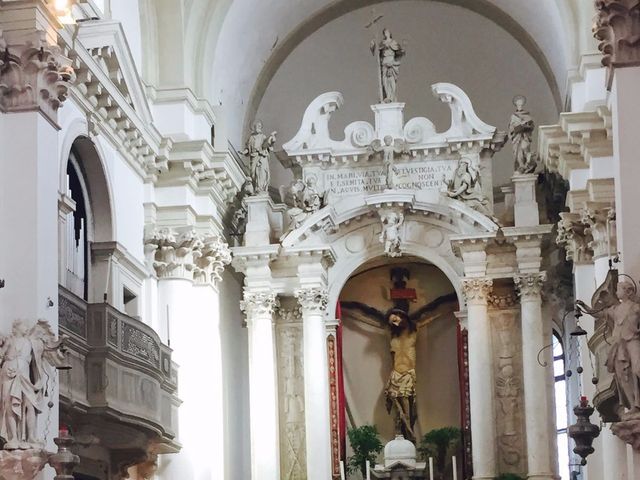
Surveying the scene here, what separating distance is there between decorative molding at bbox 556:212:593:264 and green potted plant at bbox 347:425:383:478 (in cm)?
559

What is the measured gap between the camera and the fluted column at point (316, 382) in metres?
26.9

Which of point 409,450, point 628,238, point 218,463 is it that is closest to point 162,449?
point 218,463

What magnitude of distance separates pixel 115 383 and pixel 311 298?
7.77 metres

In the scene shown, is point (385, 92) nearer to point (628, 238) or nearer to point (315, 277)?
point (315, 277)

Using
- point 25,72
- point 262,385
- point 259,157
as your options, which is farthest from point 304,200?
point 25,72

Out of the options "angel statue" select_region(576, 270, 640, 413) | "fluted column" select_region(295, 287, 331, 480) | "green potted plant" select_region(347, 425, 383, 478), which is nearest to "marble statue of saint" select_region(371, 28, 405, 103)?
"fluted column" select_region(295, 287, 331, 480)

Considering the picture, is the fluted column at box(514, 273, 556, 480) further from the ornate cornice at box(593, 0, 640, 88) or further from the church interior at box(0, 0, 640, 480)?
the ornate cornice at box(593, 0, 640, 88)

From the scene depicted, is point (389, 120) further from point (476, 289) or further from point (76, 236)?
point (76, 236)

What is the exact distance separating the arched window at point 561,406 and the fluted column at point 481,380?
3009mm

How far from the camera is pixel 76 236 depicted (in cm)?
2233

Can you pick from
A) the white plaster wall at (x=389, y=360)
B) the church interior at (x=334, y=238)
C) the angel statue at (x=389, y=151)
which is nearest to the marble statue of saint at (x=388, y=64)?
the church interior at (x=334, y=238)

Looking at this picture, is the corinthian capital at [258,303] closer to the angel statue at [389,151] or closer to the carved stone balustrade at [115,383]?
the angel statue at [389,151]

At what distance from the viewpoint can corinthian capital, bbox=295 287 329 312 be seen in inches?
1083

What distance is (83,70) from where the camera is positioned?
70.1ft
